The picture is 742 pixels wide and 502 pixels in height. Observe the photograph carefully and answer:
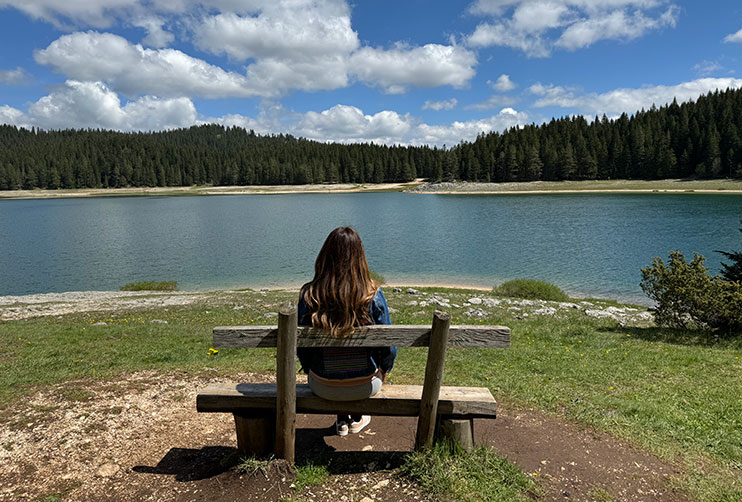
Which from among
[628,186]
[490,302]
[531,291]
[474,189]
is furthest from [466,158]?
[490,302]

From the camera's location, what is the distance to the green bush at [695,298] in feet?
32.6

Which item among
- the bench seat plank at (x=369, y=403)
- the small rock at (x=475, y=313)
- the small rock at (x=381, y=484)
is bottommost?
the small rock at (x=475, y=313)

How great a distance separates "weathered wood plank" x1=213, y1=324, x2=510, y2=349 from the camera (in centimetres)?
361

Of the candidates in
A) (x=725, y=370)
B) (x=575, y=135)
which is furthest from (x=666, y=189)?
(x=725, y=370)

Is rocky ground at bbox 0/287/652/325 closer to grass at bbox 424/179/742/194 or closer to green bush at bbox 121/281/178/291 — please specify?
green bush at bbox 121/281/178/291

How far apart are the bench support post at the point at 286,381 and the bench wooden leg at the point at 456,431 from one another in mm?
1366

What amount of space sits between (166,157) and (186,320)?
629ft

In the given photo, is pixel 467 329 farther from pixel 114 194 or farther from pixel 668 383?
pixel 114 194

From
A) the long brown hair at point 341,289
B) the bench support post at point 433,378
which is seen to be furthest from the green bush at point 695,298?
the long brown hair at point 341,289

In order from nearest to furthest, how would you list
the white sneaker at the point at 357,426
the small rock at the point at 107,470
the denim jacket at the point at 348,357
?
the denim jacket at the point at 348,357, the small rock at the point at 107,470, the white sneaker at the point at 357,426

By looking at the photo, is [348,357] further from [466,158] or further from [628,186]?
[466,158]

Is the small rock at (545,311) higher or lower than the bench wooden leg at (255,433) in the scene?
lower

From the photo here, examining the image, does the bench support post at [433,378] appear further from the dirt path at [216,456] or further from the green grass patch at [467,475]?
the dirt path at [216,456]

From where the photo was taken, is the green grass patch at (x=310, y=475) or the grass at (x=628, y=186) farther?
the grass at (x=628, y=186)
